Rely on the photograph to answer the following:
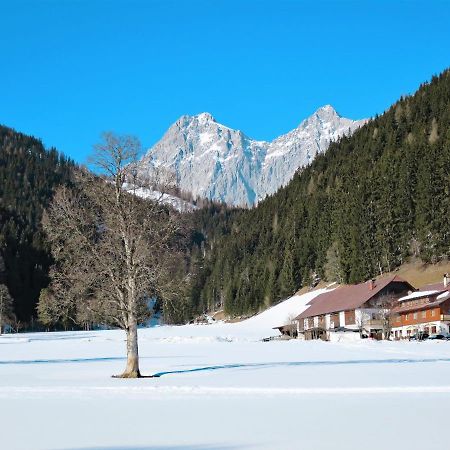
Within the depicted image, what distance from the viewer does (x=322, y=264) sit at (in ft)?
428

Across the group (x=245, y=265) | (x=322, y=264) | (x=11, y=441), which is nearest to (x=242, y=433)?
(x=11, y=441)

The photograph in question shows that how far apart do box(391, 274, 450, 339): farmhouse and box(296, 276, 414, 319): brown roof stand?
4.41 metres

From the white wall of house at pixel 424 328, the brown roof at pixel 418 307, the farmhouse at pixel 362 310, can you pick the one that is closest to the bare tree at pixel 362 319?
the farmhouse at pixel 362 310

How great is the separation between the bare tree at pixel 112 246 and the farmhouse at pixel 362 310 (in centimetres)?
6158

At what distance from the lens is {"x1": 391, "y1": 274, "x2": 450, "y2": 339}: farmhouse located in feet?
255

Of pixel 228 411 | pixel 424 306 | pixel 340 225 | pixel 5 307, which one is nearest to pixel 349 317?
pixel 424 306

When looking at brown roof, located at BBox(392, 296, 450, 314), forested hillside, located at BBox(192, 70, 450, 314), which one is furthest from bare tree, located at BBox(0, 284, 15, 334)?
brown roof, located at BBox(392, 296, 450, 314)

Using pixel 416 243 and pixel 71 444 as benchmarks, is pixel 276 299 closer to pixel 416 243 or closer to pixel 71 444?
pixel 416 243

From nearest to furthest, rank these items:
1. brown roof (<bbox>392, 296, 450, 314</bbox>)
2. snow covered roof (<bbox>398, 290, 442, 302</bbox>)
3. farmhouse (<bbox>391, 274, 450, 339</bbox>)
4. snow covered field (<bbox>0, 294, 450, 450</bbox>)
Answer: snow covered field (<bbox>0, 294, 450, 450</bbox>) < brown roof (<bbox>392, 296, 450, 314</bbox>) < farmhouse (<bbox>391, 274, 450, 339</bbox>) < snow covered roof (<bbox>398, 290, 442, 302</bbox>)

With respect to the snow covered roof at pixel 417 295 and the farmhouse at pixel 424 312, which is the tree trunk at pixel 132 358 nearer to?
the farmhouse at pixel 424 312

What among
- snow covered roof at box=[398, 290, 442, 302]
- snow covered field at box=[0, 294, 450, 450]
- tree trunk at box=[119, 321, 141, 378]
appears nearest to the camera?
snow covered field at box=[0, 294, 450, 450]

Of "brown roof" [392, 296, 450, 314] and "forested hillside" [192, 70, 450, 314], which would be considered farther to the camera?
"forested hillside" [192, 70, 450, 314]

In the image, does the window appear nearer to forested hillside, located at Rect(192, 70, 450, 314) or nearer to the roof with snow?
the roof with snow

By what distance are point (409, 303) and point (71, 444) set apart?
79.7 m
